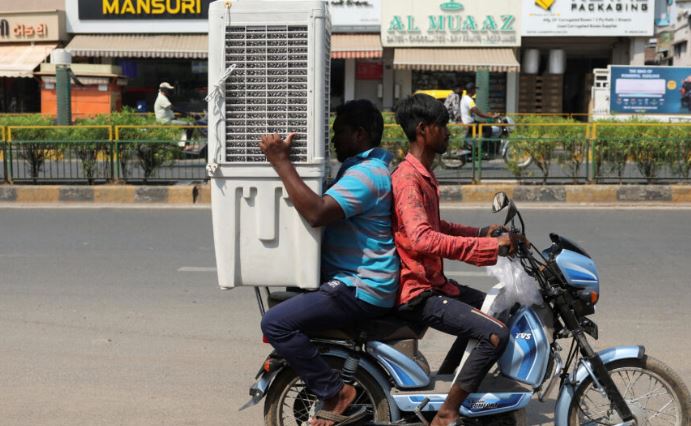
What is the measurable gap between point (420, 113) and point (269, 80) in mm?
601

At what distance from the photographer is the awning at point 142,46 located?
23.0 meters

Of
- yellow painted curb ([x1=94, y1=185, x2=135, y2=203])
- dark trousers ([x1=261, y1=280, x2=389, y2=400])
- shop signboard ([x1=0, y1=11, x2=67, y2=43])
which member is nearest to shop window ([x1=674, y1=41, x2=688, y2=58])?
shop signboard ([x1=0, y1=11, x2=67, y2=43])

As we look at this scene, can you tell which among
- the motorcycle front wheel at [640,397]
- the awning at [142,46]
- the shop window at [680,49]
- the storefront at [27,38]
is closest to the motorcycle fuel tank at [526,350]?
the motorcycle front wheel at [640,397]

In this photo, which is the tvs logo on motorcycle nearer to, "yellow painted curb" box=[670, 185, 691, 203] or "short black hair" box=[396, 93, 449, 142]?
"yellow painted curb" box=[670, 185, 691, 203]

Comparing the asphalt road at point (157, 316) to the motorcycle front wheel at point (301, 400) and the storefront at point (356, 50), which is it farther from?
the storefront at point (356, 50)

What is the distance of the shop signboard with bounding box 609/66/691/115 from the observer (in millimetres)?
20594

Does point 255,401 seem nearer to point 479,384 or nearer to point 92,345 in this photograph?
point 479,384

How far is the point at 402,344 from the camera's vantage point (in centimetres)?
344

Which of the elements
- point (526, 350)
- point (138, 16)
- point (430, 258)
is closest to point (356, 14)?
point (138, 16)

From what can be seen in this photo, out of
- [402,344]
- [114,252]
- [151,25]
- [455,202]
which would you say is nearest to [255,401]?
[402,344]

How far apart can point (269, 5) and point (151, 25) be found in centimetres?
2148

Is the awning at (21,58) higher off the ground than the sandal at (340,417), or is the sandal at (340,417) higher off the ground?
the awning at (21,58)

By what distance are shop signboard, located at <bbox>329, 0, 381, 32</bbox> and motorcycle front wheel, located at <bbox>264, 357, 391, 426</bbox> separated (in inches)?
788

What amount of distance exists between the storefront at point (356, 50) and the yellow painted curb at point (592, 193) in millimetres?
11468
